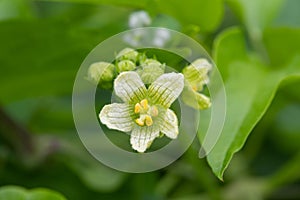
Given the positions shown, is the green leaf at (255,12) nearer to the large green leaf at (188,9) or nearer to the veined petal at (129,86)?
the large green leaf at (188,9)

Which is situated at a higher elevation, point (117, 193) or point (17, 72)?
point (17, 72)

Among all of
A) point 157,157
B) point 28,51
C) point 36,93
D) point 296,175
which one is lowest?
point 296,175

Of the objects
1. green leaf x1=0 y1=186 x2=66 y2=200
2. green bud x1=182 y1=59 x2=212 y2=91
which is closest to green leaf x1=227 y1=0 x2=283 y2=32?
green bud x1=182 y1=59 x2=212 y2=91

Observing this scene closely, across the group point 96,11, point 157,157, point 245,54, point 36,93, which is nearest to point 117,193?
point 157,157

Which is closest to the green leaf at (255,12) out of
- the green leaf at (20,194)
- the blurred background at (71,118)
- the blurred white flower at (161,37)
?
the blurred background at (71,118)

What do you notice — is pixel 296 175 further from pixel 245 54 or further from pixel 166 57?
pixel 166 57

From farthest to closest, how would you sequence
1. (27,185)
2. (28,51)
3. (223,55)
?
1. (27,185)
2. (28,51)
3. (223,55)

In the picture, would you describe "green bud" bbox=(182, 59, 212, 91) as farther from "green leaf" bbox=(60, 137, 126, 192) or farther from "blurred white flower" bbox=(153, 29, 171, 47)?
"green leaf" bbox=(60, 137, 126, 192)

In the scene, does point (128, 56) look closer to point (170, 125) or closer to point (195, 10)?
point (170, 125)
